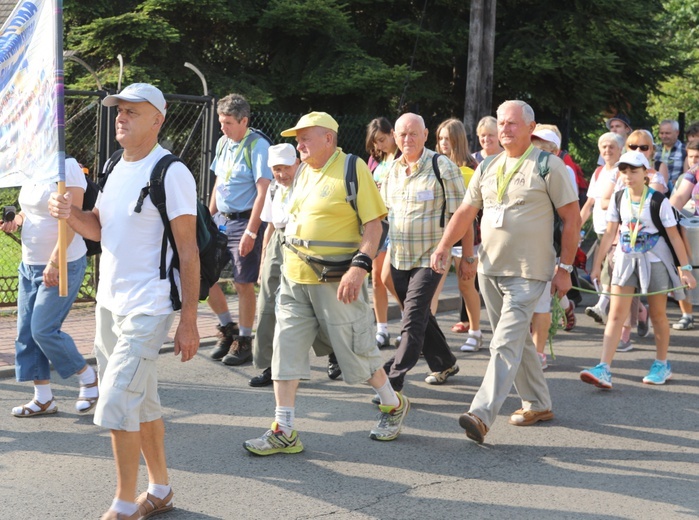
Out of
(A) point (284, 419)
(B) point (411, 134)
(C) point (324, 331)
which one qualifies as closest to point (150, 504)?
(A) point (284, 419)

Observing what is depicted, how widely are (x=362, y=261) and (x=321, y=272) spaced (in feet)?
1.01

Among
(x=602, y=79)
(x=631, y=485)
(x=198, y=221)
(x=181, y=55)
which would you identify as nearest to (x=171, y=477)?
(x=198, y=221)

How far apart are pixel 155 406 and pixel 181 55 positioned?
392 inches

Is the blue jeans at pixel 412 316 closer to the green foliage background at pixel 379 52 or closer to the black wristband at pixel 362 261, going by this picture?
the black wristband at pixel 362 261

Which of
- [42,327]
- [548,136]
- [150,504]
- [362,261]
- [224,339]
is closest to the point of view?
[150,504]

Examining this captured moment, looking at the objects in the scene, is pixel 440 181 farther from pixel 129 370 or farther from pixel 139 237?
pixel 129 370

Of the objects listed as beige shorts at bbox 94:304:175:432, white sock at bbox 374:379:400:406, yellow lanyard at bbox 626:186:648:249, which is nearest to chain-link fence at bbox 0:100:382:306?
yellow lanyard at bbox 626:186:648:249

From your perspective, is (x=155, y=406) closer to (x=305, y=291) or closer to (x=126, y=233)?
(x=126, y=233)

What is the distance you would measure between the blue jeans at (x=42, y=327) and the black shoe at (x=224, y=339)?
6.25 feet

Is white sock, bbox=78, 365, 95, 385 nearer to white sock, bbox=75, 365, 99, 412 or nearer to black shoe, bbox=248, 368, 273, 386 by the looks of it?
white sock, bbox=75, 365, 99, 412

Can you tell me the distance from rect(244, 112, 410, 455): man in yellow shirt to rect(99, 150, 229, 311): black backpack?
2.61 feet

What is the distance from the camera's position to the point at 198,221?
190 inches

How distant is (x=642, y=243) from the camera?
25.3 feet

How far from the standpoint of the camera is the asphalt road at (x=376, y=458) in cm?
498
